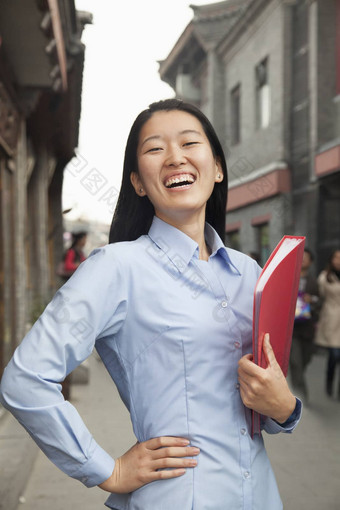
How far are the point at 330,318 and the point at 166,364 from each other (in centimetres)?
605

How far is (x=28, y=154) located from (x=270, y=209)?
277 inches

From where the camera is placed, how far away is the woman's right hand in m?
1.38

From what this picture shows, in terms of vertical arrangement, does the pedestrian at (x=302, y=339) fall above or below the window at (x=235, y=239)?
below

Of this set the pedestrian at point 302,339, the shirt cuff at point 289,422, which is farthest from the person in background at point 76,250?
the shirt cuff at point 289,422

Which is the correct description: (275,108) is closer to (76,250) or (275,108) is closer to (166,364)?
(76,250)

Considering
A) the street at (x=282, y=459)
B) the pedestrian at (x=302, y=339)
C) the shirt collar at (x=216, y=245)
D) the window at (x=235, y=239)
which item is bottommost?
the street at (x=282, y=459)

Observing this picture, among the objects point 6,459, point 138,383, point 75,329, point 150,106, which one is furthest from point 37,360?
point 6,459

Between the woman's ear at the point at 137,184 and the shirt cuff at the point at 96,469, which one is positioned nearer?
the shirt cuff at the point at 96,469

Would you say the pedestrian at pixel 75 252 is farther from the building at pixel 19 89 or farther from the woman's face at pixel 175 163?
the woman's face at pixel 175 163

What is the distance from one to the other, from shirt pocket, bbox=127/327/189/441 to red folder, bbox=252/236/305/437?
0.56 ft

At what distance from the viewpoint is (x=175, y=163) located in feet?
5.11

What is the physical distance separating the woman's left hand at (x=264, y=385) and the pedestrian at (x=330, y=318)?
232 inches

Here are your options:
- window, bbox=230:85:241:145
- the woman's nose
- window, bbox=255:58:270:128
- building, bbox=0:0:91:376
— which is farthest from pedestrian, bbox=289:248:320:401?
window, bbox=230:85:241:145

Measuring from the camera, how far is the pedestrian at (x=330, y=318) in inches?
281
